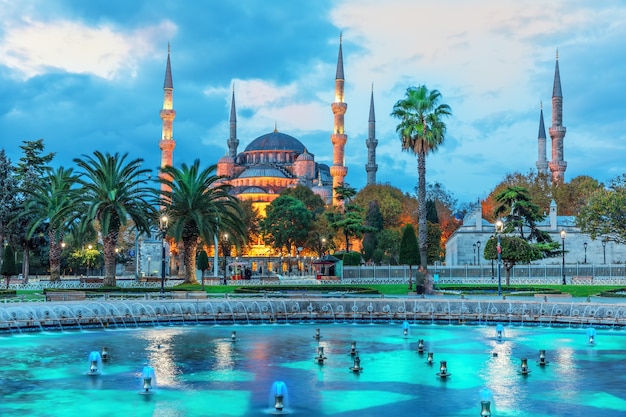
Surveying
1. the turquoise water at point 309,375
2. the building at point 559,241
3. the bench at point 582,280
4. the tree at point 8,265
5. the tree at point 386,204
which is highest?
the tree at point 386,204

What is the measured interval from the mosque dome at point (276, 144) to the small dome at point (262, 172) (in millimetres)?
10301

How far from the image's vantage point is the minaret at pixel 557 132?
85.9 metres

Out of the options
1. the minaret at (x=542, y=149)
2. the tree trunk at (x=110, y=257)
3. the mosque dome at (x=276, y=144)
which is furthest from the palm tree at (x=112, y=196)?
the mosque dome at (x=276, y=144)

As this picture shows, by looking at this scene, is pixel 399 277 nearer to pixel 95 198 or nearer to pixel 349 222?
pixel 349 222

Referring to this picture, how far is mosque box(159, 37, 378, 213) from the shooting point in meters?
87.7

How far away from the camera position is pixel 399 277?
5359 cm

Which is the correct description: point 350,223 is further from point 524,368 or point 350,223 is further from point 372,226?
point 524,368

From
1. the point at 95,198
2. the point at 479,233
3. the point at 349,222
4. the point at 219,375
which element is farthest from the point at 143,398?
the point at 479,233

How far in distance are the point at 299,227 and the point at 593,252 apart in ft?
93.3

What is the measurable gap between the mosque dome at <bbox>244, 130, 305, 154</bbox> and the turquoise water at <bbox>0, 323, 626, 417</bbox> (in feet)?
360

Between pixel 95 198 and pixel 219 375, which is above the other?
pixel 95 198

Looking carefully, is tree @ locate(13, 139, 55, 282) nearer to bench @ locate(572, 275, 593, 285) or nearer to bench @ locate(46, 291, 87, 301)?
bench @ locate(46, 291, 87, 301)

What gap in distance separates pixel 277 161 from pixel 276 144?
3463 millimetres

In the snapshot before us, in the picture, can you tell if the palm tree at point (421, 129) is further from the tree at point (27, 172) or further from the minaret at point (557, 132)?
the minaret at point (557, 132)
